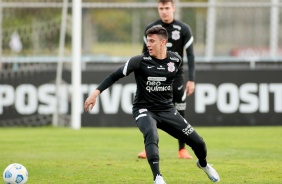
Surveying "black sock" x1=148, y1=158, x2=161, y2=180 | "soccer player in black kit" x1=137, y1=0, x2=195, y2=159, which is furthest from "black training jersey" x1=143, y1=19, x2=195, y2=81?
"black sock" x1=148, y1=158, x2=161, y2=180

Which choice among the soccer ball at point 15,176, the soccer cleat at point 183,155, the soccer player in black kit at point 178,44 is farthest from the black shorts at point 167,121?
the soccer player in black kit at point 178,44

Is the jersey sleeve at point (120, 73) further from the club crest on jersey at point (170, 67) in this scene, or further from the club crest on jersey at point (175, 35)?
the club crest on jersey at point (175, 35)

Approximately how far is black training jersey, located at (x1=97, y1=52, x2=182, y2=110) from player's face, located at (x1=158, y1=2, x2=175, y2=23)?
2572 millimetres

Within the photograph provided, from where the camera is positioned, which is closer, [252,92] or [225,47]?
[252,92]

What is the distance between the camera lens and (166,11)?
1118 centimetres

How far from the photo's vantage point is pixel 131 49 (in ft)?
66.3

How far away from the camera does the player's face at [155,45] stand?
839 cm

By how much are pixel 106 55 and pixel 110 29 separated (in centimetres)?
93

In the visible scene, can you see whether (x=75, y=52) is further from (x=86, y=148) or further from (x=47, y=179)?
(x=47, y=179)

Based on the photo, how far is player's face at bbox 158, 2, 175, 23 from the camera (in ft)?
36.3

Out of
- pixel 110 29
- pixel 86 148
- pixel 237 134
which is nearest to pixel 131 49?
pixel 110 29

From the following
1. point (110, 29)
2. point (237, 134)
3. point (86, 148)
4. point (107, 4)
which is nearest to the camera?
point (86, 148)

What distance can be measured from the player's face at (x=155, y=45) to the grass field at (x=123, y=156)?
1.52 meters

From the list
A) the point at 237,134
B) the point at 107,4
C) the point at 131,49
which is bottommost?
the point at 237,134
